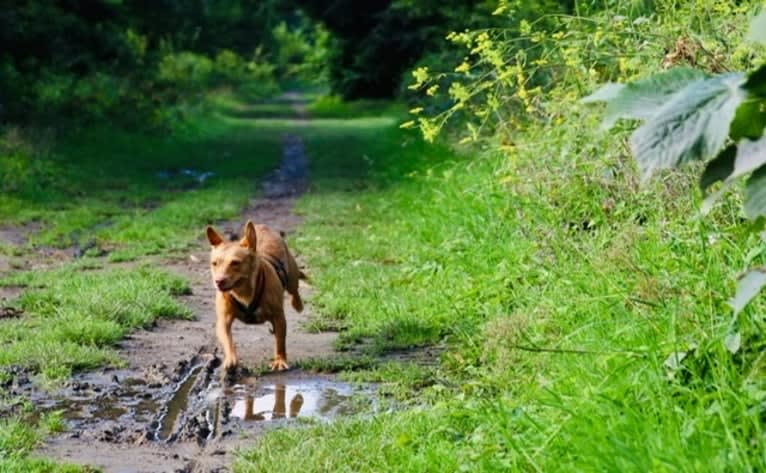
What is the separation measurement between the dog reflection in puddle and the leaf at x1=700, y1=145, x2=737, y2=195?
3.80 metres

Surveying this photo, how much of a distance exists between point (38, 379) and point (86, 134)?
1717 centimetres

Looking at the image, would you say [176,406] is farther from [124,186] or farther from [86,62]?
[86,62]

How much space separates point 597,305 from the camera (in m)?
5.82

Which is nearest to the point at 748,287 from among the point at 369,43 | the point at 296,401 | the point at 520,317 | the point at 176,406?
the point at 520,317

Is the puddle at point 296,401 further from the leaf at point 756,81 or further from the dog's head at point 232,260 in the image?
the leaf at point 756,81

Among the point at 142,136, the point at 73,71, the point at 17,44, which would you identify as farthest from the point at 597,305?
the point at 142,136

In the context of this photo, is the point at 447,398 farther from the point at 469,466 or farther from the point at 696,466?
the point at 696,466

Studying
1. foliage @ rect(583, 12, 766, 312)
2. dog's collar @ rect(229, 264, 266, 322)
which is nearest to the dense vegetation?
foliage @ rect(583, 12, 766, 312)

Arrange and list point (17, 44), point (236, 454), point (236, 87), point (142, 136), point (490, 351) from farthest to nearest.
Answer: point (236, 87) → point (142, 136) → point (17, 44) → point (490, 351) → point (236, 454)

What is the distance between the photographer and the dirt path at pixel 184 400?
536 cm

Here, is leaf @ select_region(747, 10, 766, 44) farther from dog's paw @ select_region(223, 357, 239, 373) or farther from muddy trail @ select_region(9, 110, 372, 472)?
dog's paw @ select_region(223, 357, 239, 373)

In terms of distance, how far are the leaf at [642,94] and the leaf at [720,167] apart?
0.17 metres

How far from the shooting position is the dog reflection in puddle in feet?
19.9

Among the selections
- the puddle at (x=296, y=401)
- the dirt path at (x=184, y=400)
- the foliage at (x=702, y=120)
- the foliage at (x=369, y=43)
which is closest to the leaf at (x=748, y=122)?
the foliage at (x=702, y=120)
